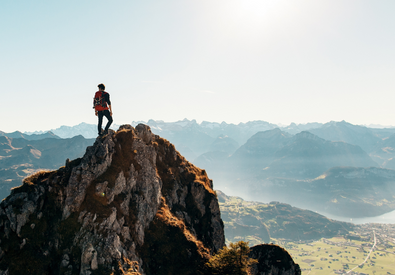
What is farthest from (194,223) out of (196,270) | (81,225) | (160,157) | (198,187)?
(81,225)

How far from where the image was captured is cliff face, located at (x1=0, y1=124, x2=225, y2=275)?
81.4 ft

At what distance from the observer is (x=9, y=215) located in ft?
83.3

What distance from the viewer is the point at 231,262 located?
3125 centimetres

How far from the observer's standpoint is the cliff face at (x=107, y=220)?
24797 mm

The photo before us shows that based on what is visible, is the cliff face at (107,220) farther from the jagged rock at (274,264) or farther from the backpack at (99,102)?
the jagged rock at (274,264)

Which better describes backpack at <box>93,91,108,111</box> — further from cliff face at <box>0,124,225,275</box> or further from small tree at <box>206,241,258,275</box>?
small tree at <box>206,241,258,275</box>

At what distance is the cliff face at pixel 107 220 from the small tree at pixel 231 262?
255 cm

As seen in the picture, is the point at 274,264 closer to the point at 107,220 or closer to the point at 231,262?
the point at 231,262

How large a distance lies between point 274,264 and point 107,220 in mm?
39580

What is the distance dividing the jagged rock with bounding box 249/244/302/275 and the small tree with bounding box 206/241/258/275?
20.8 meters

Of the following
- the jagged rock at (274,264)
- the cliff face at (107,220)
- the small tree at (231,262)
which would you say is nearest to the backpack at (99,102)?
the cliff face at (107,220)

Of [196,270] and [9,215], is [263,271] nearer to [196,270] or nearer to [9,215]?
[196,270]

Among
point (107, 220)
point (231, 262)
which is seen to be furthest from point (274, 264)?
point (107, 220)

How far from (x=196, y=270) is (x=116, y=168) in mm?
18673
